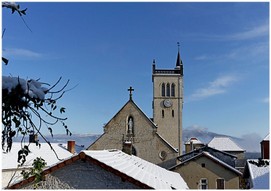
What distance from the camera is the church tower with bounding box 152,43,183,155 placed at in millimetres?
48000

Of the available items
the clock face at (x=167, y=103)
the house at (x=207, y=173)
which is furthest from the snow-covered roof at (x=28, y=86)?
the clock face at (x=167, y=103)

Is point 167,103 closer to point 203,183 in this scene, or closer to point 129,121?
point 129,121

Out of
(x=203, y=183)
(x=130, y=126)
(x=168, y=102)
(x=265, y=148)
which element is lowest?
(x=203, y=183)

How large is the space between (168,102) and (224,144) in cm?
926

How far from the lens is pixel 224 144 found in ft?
163

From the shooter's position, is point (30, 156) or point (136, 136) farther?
point (136, 136)

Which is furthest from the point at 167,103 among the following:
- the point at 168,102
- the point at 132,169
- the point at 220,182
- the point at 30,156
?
the point at 132,169

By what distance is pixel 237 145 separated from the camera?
49625mm

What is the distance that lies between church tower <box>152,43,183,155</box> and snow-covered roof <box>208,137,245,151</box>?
17.3ft

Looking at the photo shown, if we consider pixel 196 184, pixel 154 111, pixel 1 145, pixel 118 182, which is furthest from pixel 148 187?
pixel 154 111

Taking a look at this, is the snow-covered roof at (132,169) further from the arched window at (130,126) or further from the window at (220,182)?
the arched window at (130,126)

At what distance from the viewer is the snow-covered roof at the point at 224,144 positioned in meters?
48.6

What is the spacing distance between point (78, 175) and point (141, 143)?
2334 centimetres

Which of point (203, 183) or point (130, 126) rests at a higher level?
point (130, 126)
